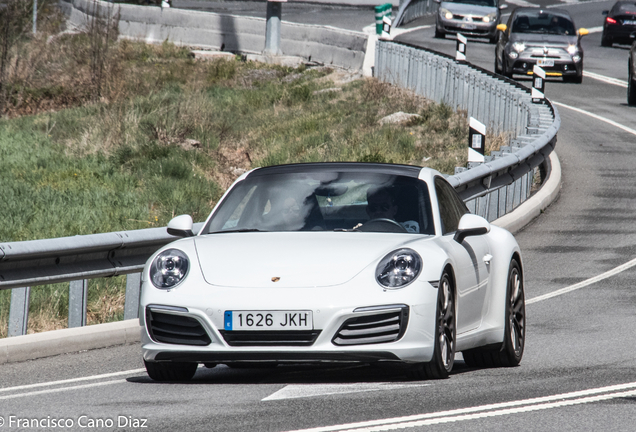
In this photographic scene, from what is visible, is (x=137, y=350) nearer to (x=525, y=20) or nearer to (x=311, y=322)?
(x=311, y=322)

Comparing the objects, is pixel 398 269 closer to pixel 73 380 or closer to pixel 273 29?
pixel 73 380

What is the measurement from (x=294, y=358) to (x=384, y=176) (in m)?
1.64

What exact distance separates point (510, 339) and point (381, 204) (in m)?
1.22

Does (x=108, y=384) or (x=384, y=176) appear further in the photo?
(x=384, y=176)

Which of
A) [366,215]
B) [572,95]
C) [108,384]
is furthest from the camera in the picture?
[572,95]

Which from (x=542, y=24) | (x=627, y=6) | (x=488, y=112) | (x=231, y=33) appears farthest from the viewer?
(x=627, y=6)

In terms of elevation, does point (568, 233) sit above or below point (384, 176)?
below

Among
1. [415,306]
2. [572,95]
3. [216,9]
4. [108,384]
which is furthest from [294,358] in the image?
[216,9]

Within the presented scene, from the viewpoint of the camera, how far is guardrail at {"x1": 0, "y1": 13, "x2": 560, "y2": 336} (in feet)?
27.8

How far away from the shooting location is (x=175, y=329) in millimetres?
6844

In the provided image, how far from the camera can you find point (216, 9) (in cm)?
6184

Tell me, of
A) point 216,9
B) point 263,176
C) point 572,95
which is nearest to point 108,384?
point 263,176

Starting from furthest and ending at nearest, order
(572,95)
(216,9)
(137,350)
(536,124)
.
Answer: (216,9) < (572,95) < (536,124) < (137,350)

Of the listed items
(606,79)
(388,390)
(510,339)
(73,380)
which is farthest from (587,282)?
(606,79)
